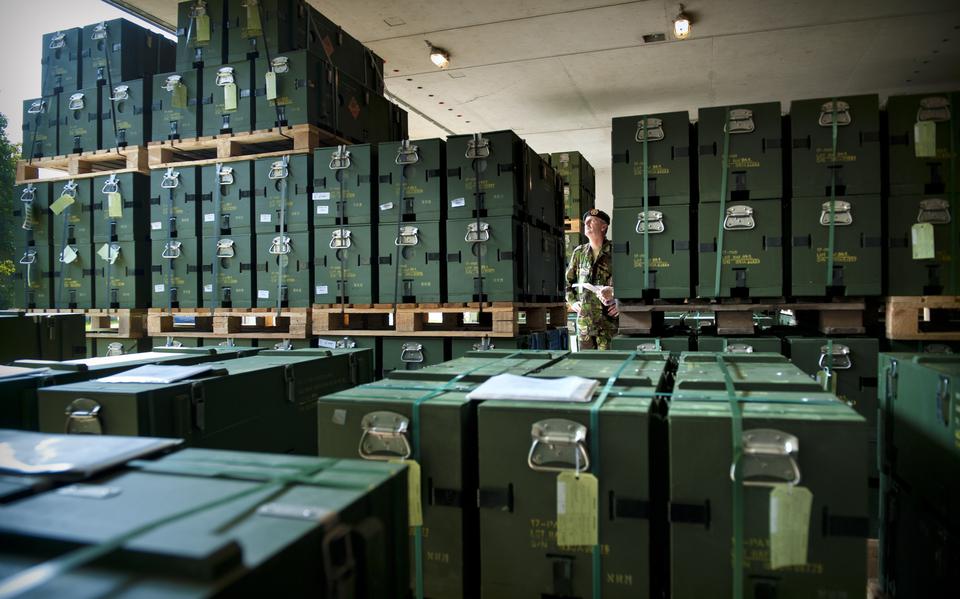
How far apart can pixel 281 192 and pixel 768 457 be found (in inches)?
195

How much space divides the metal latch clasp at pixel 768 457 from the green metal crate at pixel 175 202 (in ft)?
18.6

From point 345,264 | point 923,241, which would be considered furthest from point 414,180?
point 923,241

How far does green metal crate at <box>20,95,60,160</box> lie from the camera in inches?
265

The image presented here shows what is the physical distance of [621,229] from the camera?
4660mm

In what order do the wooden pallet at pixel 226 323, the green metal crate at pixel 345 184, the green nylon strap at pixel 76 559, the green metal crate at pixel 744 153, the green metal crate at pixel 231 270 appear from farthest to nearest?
A: the green metal crate at pixel 231 270 → the wooden pallet at pixel 226 323 → the green metal crate at pixel 345 184 → the green metal crate at pixel 744 153 → the green nylon strap at pixel 76 559

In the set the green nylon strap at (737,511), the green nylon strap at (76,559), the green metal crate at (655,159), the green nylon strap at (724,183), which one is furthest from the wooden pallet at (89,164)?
the green nylon strap at (737,511)

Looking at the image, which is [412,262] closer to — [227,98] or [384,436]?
[227,98]

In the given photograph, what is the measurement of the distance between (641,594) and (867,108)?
13.2ft

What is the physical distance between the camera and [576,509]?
1.76m

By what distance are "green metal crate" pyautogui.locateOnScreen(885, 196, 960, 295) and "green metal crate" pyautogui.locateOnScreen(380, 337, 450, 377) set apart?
3399 millimetres

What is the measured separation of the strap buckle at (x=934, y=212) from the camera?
4168 mm

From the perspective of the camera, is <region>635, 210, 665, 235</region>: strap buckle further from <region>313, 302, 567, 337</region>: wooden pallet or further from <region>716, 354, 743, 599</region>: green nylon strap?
<region>716, 354, 743, 599</region>: green nylon strap

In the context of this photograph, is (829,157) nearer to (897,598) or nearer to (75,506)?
(897,598)

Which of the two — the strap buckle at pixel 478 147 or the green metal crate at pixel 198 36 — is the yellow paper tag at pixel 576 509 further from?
the green metal crate at pixel 198 36
